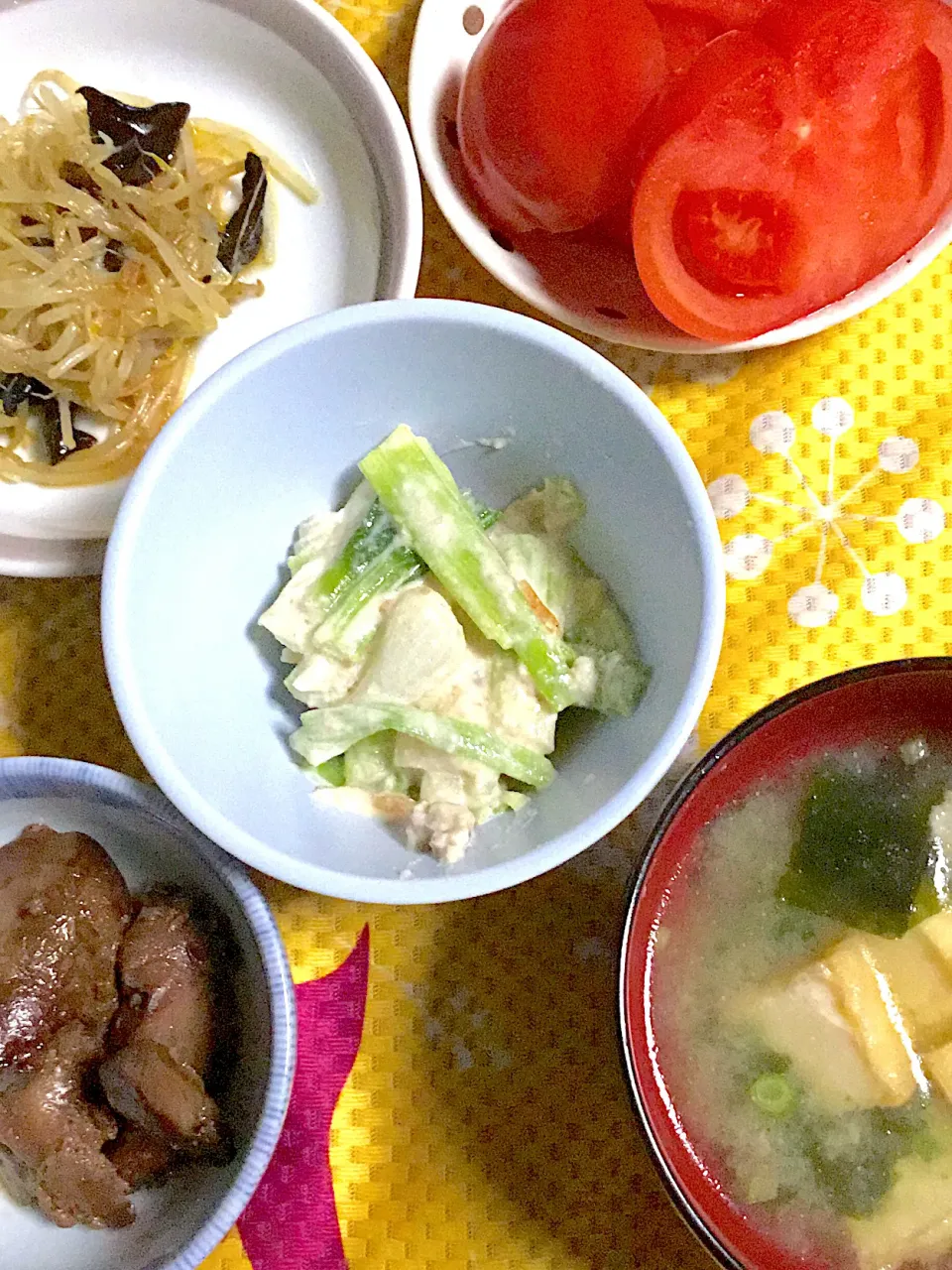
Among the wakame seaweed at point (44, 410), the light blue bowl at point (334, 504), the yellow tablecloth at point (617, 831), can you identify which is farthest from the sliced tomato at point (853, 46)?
the wakame seaweed at point (44, 410)

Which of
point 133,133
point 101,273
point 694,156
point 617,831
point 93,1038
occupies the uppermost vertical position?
point 694,156

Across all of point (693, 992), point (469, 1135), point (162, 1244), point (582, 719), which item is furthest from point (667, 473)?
point (162, 1244)

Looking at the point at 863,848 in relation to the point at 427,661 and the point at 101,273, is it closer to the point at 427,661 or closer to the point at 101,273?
the point at 427,661

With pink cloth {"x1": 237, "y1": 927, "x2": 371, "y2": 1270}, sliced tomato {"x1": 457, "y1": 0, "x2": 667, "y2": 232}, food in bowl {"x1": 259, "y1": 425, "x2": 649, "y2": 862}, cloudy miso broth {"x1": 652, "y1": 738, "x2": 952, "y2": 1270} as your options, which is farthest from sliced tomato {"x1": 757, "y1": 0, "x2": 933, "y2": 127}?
pink cloth {"x1": 237, "y1": 927, "x2": 371, "y2": 1270}

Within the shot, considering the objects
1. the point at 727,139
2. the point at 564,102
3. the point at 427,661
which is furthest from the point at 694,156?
the point at 427,661

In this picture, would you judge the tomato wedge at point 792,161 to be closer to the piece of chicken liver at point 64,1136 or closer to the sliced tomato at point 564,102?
the sliced tomato at point 564,102

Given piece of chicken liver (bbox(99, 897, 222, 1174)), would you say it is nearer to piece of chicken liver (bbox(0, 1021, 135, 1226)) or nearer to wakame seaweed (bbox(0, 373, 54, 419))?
piece of chicken liver (bbox(0, 1021, 135, 1226))

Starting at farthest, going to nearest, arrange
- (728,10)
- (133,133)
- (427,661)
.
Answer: (133,133) → (728,10) → (427,661)
